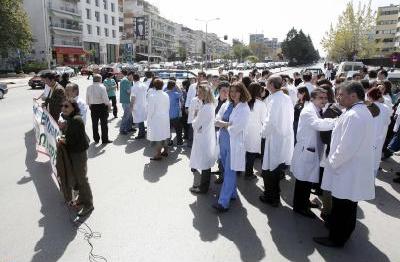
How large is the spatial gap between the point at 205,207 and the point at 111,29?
71.0 m

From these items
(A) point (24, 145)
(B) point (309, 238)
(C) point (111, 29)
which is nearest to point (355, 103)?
(B) point (309, 238)

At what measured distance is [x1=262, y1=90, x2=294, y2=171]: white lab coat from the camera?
519 centimetres

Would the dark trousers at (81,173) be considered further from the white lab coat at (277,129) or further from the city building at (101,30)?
the city building at (101,30)

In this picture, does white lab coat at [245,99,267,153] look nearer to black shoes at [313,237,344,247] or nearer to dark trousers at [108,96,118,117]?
black shoes at [313,237,344,247]

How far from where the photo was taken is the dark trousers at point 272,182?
5.41 metres

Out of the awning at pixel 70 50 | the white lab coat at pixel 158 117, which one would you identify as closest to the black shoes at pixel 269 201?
the white lab coat at pixel 158 117

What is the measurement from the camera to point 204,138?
5.86 metres

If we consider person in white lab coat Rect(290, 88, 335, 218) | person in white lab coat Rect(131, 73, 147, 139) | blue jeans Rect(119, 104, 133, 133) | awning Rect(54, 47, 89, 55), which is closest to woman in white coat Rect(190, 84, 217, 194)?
person in white lab coat Rect(290, 88, 335, 218)

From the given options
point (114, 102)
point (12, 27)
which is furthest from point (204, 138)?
point (12, 27)

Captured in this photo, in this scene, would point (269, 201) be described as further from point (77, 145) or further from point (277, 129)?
point (77, 145)

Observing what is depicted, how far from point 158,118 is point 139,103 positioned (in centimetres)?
241

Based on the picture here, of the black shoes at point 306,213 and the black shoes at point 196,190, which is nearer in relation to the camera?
the black shoes at point 306,213

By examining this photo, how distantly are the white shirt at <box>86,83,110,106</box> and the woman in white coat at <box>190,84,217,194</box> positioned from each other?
411 cm

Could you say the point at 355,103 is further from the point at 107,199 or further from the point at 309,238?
the point at 107,199
